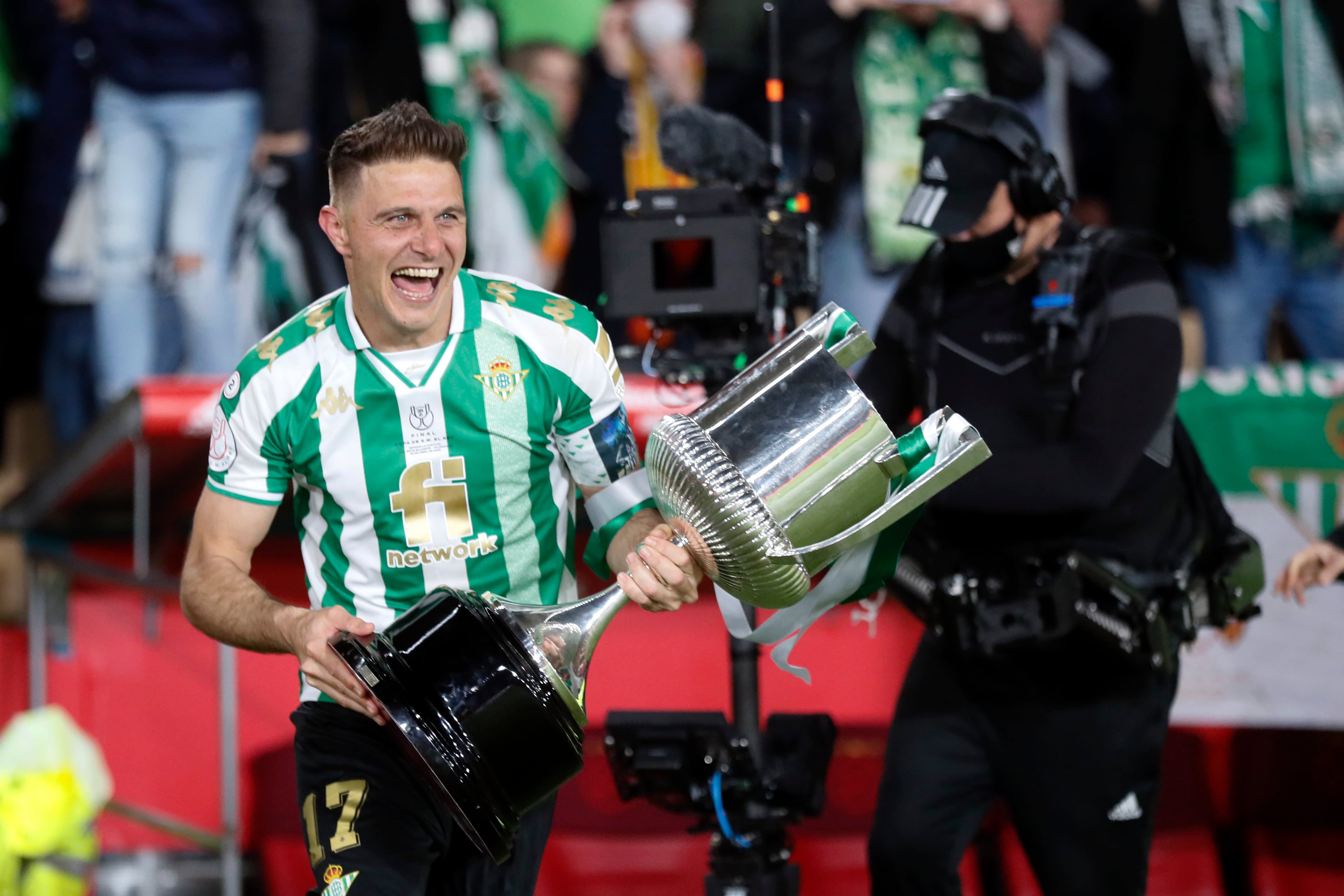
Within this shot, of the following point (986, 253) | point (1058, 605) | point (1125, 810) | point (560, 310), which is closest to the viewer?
point (560, 310)

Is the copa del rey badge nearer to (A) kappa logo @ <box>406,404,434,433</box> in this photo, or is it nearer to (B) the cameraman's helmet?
(A) kappa logo @ <box>406,404,434,433</box>

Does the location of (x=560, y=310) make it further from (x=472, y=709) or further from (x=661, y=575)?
(x=472, y=709)

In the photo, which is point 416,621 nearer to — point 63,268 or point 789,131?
point 789,131

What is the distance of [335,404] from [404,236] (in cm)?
33

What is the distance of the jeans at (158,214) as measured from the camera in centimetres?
532

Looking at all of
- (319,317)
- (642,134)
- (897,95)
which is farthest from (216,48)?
(319,317)

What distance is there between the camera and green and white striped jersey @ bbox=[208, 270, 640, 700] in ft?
8.76

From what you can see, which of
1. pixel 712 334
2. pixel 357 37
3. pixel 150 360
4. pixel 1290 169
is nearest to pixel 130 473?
pixel 150 360

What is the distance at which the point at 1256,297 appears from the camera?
511 cm

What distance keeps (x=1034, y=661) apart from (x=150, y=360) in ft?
11.5

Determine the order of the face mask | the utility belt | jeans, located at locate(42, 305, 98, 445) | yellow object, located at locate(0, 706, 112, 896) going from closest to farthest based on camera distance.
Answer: the utility belt, the face mask, yellow object, located at locate(0, 706, 112, 896), jeans, located at locate(42, 305, 98, 445)

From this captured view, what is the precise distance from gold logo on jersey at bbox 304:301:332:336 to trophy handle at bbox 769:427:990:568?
3.31ft

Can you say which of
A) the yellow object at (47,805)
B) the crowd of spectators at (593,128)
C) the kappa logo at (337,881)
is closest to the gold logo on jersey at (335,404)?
the kappa logo at (337,881)

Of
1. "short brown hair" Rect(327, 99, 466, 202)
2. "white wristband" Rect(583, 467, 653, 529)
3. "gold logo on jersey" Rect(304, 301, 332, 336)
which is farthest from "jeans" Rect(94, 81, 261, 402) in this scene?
"white wristband" Rect(583, 467, 653, 529)
